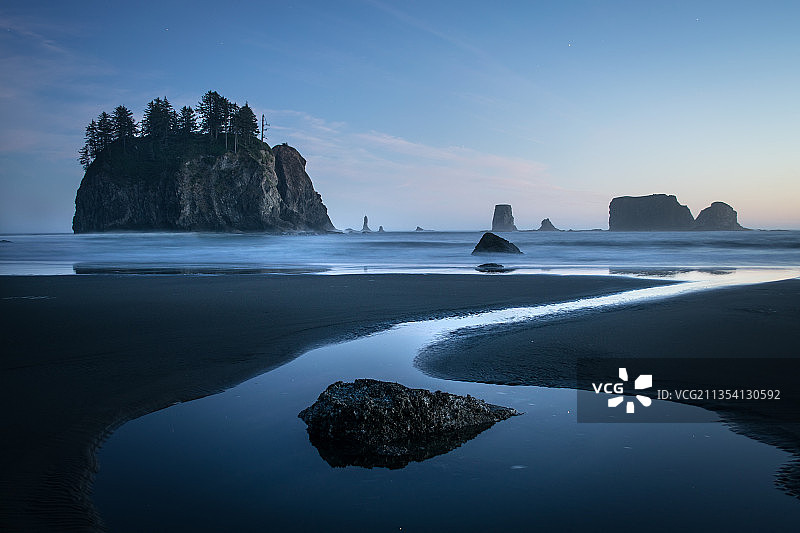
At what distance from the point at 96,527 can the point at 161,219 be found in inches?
3439

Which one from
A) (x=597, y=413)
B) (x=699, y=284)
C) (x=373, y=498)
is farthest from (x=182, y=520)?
(x=699, y=284)

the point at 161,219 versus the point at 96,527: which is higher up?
the point at 161,219

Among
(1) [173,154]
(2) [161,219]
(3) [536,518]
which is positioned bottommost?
(3) [536,518]

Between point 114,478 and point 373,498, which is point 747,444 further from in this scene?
point 114,478

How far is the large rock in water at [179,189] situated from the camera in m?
81.2

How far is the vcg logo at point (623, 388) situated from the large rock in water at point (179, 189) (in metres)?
83.0

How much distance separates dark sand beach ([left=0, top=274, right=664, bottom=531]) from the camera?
3291 mm

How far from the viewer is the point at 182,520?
8.88ft

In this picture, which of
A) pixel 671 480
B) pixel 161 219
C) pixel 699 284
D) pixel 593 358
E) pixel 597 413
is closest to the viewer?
pixel 671 480

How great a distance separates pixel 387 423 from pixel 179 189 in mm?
85105

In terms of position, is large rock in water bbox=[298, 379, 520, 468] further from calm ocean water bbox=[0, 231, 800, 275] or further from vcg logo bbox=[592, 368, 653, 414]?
calm ocean water bbox=[0, 231, 800, 275]

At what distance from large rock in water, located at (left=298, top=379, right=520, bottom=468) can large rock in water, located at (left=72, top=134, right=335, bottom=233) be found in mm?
83046

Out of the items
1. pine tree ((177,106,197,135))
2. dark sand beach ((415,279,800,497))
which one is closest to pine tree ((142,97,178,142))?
pine tree ((177,106,197,135))

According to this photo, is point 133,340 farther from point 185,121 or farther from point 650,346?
point 185,121
